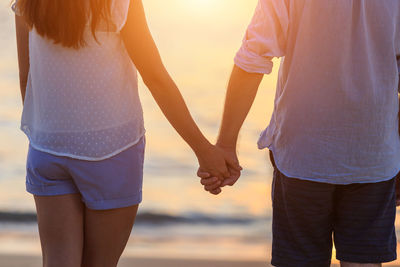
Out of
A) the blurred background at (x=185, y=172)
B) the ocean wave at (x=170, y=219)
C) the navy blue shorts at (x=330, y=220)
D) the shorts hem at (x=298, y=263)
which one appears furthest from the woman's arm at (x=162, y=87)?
the ocean wave at (x=170, y=219)

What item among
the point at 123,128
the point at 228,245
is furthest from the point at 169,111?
the point at 228,245

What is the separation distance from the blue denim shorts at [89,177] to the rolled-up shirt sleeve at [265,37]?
0.44 metres

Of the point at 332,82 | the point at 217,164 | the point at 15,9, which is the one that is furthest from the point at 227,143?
the point at 15,9

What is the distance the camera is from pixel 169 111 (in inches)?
77.0

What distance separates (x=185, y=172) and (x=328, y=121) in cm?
541

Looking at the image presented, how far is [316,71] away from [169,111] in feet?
1.51

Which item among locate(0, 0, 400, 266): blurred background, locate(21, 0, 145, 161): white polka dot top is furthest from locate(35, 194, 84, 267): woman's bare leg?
locate(0, 0, 400, 266): blurred background

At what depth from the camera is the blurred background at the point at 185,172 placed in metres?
4.68

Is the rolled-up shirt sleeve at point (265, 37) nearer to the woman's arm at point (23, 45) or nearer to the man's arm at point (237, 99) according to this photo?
the man's arm at point (237, 99)

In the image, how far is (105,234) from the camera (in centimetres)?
190

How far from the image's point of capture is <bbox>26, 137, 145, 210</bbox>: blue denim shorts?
1.83 m

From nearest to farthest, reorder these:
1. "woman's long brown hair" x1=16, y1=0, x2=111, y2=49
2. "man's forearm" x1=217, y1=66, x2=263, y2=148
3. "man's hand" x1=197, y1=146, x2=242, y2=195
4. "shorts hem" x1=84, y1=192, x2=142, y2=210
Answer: "woman's long brown hair" x1=16, y1=0, x2=111, y2=49 → "shorts hem" x1=84, y1=192, x2=142, y2=210 → "man's forearm" x1=217, y1=66, x2=263, y2=148 → "man's hand" x1=197, y1=146, x2=242, y2=195

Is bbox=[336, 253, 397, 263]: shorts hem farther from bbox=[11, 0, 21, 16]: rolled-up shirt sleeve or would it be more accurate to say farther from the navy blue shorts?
bbox=[11, 0, 21, 16]: rolled-up shirt sleeve

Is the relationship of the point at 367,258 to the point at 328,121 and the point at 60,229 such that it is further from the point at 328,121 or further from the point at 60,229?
the point at 60,229
